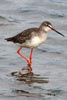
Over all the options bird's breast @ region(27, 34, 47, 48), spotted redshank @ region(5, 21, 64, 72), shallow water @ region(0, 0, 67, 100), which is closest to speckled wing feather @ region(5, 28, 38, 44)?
spotted redshank @ region(5, 21, 64, 72)

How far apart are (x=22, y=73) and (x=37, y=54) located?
1621 mm

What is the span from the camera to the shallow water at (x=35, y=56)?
1076cm

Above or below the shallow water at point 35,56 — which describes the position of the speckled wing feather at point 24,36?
above

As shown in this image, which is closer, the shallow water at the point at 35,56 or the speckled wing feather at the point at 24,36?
the shallow water at the point at 35,56

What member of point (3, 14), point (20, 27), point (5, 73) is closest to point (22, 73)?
point (5, 73)

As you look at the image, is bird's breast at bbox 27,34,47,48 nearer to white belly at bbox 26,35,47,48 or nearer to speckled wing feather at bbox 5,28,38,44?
white belly at bbox 26,35,47,48

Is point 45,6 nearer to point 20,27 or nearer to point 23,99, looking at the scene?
point 20,27

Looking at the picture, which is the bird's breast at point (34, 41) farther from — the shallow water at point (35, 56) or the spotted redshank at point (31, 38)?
the shallow water at point (35, 56)

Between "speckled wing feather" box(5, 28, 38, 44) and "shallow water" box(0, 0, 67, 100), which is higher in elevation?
"speckled wing feather" box(5, 28, 38, 44)

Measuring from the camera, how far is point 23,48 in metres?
14.5

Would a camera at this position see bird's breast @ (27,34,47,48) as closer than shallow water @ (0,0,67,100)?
No

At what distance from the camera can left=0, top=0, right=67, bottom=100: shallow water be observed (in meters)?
10.8

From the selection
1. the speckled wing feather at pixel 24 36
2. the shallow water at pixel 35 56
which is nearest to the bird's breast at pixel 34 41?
the speckled wing feather at pixel 24 36

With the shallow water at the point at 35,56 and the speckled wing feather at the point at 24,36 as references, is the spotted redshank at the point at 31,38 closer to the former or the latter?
the speckled wing feather at the point at 24,36
